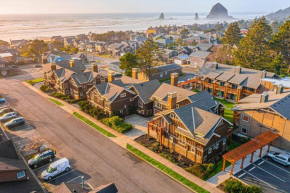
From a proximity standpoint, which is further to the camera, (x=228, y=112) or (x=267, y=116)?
(x=228, y=112)

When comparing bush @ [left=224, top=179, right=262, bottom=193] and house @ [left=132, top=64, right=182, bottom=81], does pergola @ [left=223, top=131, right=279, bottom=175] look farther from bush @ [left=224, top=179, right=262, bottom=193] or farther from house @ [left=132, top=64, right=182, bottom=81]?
house @ [left=132, top=64, right=182, bottom=81]

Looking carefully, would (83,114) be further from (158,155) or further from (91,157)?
(158,155)

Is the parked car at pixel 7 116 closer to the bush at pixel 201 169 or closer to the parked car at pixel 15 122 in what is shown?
the parked car at pixel 15 122

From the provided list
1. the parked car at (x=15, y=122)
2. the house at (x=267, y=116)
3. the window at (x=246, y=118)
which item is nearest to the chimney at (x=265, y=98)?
the house at (x=267, y=116)

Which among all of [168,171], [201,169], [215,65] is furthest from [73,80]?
[201,169]

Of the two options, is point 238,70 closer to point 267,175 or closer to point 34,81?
point 267,175

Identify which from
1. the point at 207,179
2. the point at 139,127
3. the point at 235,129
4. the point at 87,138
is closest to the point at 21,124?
the point at 87,138
